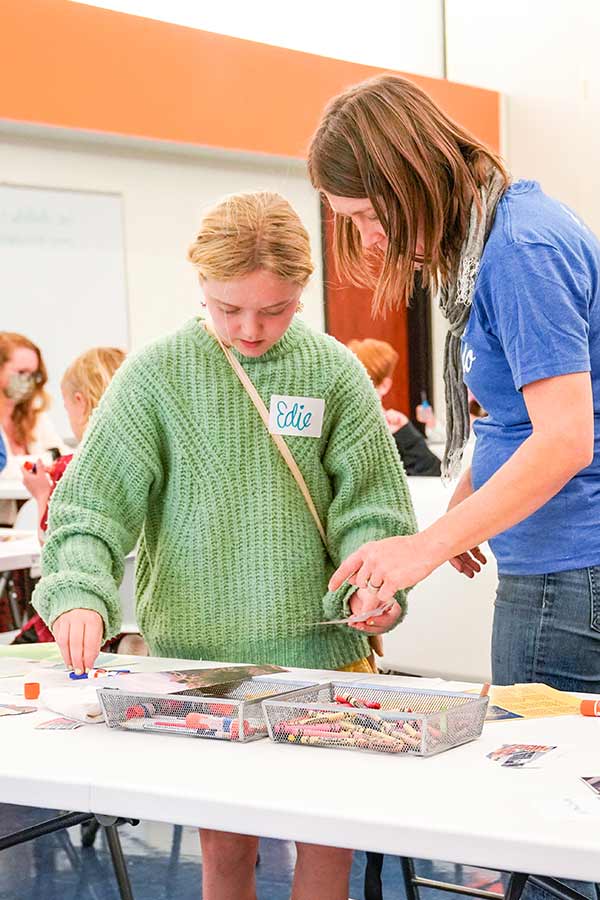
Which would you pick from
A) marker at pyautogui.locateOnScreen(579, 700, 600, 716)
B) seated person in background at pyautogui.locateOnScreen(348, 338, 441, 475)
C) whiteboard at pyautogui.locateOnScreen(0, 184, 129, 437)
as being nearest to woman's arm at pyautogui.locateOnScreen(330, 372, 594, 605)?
marker at pyautogui.locateOnScreen(579, 700, 600, 716)

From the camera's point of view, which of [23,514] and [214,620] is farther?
[23,514]

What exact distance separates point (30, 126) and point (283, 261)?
4338 mm

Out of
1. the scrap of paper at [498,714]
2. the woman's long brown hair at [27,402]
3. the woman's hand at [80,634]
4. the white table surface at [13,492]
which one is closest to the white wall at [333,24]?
the woman's long brown hair at [27,402]

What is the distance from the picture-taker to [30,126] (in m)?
5.68

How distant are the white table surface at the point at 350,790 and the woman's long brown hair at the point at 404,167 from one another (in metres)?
0.62

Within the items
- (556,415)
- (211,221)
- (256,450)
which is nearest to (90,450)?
(256,450)

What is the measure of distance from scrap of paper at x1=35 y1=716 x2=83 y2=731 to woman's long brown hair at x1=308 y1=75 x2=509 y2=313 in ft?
2.29

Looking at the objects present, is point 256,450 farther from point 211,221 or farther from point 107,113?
point 107,113

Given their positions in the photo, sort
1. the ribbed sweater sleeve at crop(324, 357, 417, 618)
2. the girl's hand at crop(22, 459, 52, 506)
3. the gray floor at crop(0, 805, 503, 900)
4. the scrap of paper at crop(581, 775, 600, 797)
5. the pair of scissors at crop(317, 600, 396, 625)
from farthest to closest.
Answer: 1. the girl's hand at crop(22, 459, 52, 506)
2. the gray floor at crop(0, 805, 503, 900)
3. the ribbed sweater sleeve at crop(324, 357, 417, 618)
4. the pair of scissors at crop(317, 600, 396, 625)
5. the scrap of paper at crop(581, 775, 600, 797)

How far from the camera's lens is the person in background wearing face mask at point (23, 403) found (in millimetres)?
6012

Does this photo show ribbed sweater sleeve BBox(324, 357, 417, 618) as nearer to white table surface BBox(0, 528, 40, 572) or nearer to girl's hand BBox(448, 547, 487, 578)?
girl's hand BBox(448, 547, 487, 578)

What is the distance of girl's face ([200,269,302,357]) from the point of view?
172 centimetres

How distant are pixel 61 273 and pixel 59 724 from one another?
5021 mm

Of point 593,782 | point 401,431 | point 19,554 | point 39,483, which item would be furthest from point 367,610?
point 401,431
